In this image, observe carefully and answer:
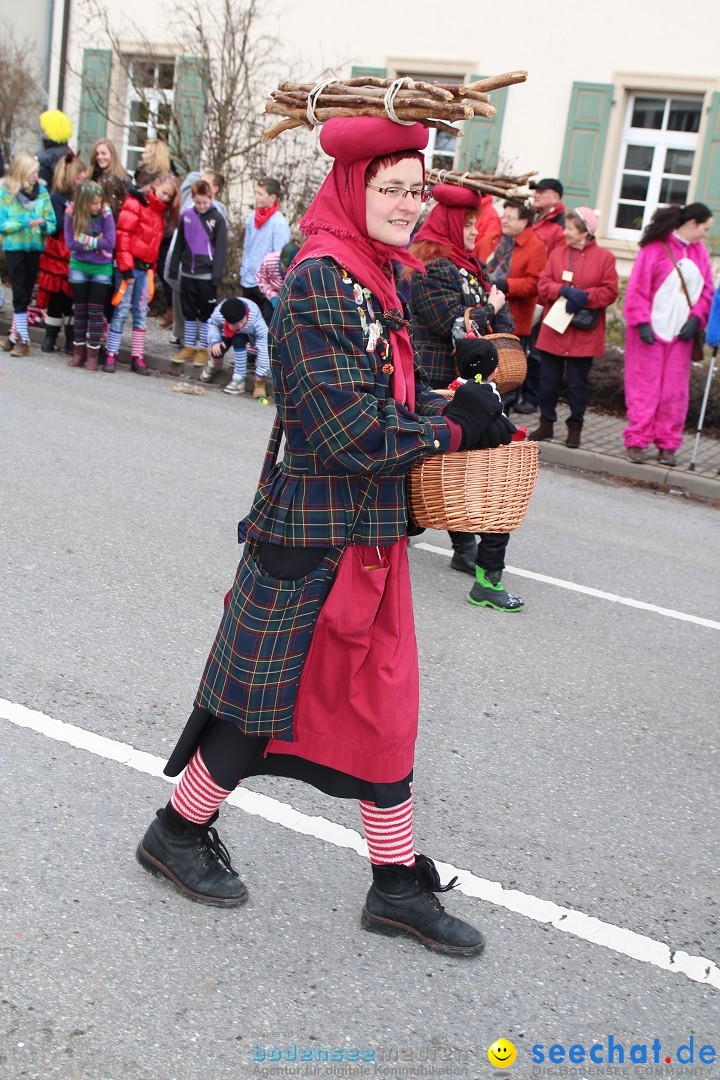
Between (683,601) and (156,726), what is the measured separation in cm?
341

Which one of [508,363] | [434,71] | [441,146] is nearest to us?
[508,363]

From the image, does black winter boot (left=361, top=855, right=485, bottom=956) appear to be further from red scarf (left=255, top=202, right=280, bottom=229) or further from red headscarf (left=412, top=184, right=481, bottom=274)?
red scarf (left=255, top=202, right=280, bottom=229)

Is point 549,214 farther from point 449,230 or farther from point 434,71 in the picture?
point 434,71

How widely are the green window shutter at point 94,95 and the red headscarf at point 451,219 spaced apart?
15.4 meters

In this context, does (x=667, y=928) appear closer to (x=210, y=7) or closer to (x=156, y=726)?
(x=156, y=726)

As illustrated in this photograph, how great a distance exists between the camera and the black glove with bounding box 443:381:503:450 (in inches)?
106

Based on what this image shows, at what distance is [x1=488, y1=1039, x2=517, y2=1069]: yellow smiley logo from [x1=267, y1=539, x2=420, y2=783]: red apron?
0.63 m

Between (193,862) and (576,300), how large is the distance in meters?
7.41

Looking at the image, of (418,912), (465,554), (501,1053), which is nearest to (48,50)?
(465,554)

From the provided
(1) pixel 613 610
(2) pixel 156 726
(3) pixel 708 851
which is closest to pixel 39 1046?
(2) pixel 156 726

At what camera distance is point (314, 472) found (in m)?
2.63

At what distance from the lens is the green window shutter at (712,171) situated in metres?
16.0

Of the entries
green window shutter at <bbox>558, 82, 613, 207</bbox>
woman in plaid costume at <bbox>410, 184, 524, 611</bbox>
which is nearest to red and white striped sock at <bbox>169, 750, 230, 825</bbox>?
woman in plaid costume at <bbox>410, 184, 524, 611</bbox>

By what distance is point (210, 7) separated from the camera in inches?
711
